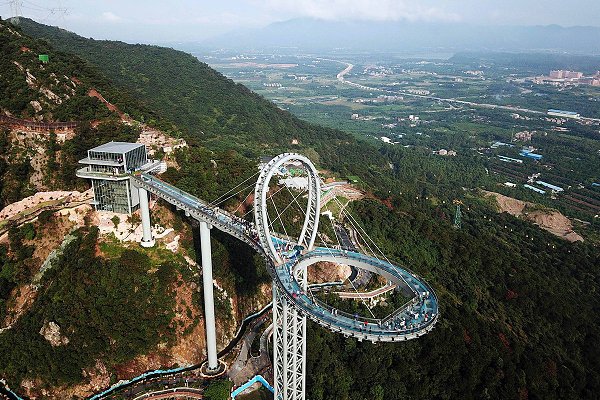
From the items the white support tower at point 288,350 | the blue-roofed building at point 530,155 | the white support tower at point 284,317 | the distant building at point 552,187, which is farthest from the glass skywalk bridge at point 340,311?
the blue-roofed building at point 530,155

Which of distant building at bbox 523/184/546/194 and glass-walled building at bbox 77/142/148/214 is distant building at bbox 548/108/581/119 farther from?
glass-walled building at bbox 77/142/148/214

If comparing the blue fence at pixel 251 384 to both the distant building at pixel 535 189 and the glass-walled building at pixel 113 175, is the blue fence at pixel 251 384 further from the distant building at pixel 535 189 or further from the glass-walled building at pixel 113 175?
the distant building at pixel 535 189

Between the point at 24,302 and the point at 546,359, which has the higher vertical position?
the point at 24,302

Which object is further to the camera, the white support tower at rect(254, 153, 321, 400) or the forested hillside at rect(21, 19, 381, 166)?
the forested hillside at rect(21, 19, 381, 166)

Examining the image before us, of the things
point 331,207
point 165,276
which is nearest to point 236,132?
point 331,207

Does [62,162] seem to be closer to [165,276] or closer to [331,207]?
[165,276]

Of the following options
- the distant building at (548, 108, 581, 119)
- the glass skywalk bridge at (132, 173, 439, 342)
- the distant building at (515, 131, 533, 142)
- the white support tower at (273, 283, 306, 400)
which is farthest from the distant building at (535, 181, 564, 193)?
the white support tower at (273, 283, 306, 400)
